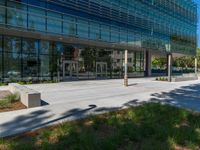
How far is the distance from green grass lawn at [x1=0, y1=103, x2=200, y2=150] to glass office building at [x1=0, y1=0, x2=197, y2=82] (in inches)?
601

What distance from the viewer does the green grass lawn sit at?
5141mm

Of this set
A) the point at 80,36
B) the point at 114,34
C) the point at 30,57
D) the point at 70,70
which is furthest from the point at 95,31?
the point at 30,57

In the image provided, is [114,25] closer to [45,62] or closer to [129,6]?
[129,6]

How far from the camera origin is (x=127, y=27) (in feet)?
102

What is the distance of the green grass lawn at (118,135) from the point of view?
202 inches

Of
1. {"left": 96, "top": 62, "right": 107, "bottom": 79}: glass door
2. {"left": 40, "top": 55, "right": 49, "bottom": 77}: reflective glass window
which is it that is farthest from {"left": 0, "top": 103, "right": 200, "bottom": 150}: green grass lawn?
{"left": 96, "top": 62, "right": 107, "bottom": 79}: glass door

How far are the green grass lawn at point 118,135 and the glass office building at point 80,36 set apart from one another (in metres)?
15.3

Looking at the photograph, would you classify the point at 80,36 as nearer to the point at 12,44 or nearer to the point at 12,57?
the point at 12,44

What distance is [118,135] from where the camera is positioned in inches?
227

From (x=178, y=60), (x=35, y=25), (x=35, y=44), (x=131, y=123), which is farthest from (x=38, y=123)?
(x=178, y=60)

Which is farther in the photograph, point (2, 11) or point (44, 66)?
point (44, 66)

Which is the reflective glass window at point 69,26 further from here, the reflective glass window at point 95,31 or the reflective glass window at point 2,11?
the reflective glass window at point 2,11

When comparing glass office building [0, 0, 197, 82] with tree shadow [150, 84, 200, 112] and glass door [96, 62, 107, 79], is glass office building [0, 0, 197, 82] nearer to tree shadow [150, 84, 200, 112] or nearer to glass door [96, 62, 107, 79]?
glass door [96, 62, 107, 79]

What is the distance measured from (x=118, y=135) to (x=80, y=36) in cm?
2002
